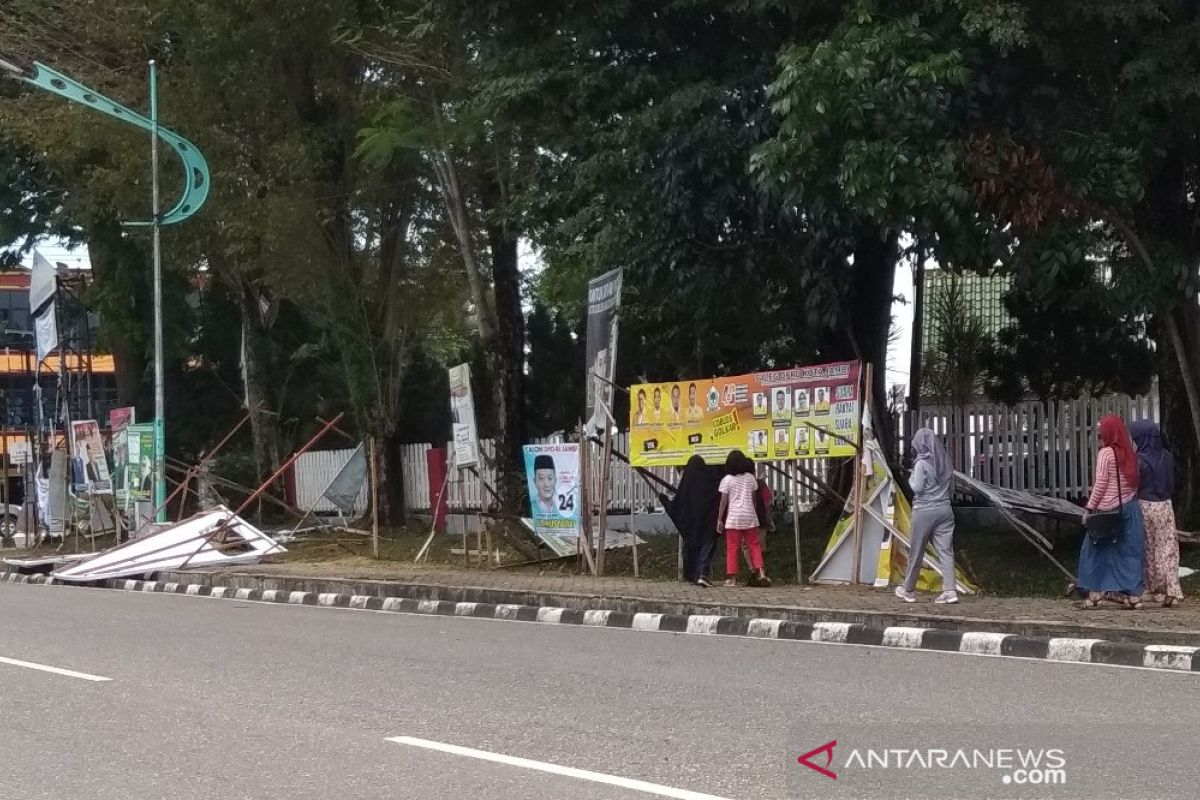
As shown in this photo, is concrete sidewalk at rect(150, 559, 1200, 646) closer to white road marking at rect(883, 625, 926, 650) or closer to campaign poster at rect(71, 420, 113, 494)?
white road marking at rect(883, 625, 926, 650)

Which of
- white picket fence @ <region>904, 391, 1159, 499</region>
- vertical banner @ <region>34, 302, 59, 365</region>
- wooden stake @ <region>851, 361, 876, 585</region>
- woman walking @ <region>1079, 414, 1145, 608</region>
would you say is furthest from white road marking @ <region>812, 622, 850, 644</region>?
vertical banner @ <region>34, 302, 59, 365</region>

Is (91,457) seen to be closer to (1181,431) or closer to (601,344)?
(601,344)

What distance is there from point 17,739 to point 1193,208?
12405 millimetres

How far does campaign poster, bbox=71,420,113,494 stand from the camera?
27891mm

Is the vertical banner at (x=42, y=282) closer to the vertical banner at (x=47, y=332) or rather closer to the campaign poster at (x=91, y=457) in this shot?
the vertical banner at (x=47, y=332)

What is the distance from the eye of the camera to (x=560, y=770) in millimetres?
6543

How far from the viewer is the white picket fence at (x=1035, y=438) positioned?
1830cm

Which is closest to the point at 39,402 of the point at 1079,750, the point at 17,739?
the point at 17,739

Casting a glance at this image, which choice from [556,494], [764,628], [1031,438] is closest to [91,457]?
[556,494]

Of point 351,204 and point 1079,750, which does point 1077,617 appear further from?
point 351,204

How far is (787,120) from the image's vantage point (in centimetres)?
1280

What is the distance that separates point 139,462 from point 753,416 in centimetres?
1485

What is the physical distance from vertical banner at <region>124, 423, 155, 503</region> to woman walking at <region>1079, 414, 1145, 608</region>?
716 inches

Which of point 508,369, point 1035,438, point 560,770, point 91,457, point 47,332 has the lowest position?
point 560,770
